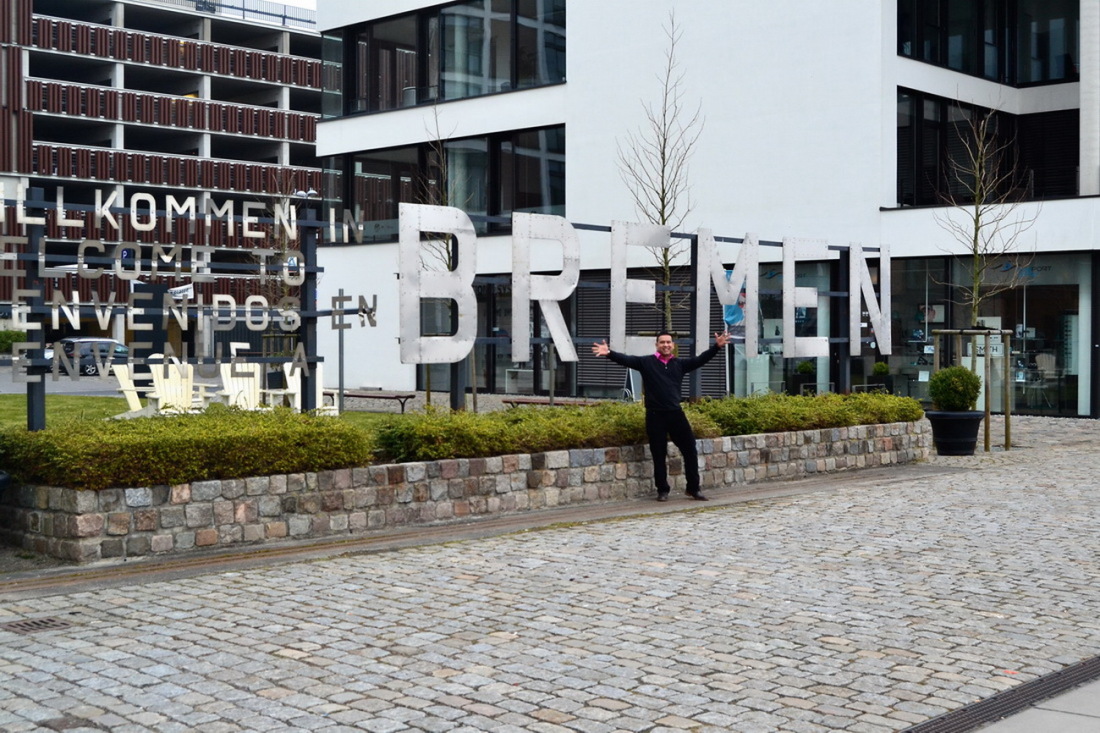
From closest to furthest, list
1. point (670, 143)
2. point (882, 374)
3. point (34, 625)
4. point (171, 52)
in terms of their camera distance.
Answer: point (34, 625), point (882, 374), point (670, 143), point (171, 52)

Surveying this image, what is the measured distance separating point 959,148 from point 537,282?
17.9 meters

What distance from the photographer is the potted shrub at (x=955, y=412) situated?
20297 millimetres

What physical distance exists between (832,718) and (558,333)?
1030 cm

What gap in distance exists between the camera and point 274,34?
7531 centimetres

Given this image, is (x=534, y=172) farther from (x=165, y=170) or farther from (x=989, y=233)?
(x=165, y=170)

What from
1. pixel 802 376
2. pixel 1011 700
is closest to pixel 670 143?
pixel 802 376

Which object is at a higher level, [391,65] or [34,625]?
[391,65]

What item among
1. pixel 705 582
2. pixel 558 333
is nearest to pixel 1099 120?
pixel 558 333

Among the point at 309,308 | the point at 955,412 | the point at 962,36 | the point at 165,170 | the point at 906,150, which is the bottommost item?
the point at 955,412

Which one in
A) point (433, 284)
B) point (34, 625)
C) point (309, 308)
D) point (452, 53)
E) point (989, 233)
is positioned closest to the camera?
point (34, 625)

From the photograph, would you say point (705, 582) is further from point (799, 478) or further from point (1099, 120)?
point (1099, 120)

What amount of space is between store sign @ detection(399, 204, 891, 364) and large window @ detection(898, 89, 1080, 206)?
31.2 feet

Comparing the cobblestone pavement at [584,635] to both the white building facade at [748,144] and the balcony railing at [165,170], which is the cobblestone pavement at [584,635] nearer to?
the white building facade at [748,144]

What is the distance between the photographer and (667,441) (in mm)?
14516
